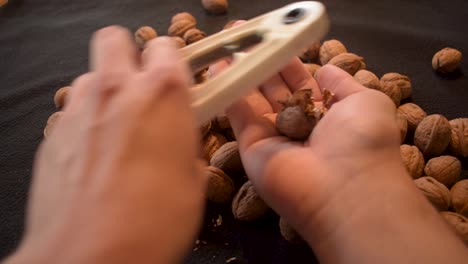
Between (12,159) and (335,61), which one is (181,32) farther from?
(12,159)

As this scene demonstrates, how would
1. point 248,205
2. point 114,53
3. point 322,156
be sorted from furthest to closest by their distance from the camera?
point 248,205 < point 322,156 < point 114,53

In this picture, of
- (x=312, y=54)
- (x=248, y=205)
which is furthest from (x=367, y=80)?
(x=248, y=205)

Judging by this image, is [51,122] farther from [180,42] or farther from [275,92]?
[275,92]

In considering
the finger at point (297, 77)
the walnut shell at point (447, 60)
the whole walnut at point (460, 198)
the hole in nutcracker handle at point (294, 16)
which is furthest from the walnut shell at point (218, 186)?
the walnut shell at point (447, 60)

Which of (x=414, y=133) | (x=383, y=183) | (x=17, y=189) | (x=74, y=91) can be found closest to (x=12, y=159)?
(x=17, y=189)

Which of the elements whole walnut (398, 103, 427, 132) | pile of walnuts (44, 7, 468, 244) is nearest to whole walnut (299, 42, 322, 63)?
pile of walnuts (44, 7, 468, 244)

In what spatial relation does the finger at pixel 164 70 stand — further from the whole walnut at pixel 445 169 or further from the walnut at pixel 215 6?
the walnut at pixel 215 6
